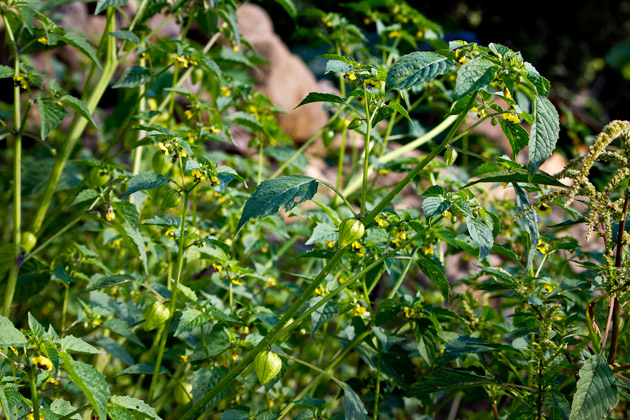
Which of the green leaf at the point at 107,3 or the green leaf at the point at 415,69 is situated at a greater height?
the green leaf at the point at 415,69

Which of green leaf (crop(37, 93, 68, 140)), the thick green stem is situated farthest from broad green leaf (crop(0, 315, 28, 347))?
the thick green stem

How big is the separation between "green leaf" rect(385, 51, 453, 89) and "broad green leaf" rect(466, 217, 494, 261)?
20 cm

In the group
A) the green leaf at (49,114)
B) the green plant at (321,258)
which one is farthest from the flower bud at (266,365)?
the green leaf at (49,114)

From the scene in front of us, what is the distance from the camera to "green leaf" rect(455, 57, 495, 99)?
1.99ft

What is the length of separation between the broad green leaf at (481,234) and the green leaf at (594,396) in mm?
225

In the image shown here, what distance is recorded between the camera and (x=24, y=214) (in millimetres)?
2047

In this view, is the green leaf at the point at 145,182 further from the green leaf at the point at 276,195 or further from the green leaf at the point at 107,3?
the green leaf at the point at 107,3

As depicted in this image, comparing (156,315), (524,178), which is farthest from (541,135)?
(156,315)

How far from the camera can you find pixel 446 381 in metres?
0.86

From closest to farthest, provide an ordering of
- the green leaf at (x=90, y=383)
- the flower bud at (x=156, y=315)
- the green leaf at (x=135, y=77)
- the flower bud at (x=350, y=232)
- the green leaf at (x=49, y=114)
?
the green leaf at (x=90, y=383) → the flower bud at (x=350, y=232) → the flower bud at (x=156, y=315) → the green leaf at (x=49, y=114) → the green leaf at (x=135, y=77)

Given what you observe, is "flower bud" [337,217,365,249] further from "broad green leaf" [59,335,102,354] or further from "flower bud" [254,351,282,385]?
"broad green leaf" [59,335,102,354]

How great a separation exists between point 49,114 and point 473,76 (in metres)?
0.74

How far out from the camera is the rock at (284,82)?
9.79ft

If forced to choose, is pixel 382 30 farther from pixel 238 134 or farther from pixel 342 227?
pixel 238 134
